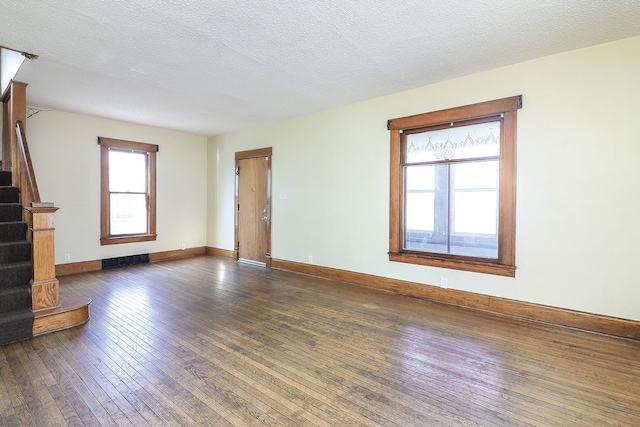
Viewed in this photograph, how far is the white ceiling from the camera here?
2463 mm

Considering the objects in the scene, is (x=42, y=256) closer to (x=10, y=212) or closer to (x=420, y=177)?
(x=10, y=212)

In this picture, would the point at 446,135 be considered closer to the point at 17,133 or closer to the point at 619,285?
the point at 619,285

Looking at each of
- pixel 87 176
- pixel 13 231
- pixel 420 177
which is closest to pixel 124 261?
pixel 87 176

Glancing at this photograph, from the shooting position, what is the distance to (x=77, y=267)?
18.1ft

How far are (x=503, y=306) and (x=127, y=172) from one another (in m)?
6.72

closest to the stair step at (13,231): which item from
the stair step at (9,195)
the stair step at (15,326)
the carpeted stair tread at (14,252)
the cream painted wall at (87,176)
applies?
the carpeted stair tread at (14,252)

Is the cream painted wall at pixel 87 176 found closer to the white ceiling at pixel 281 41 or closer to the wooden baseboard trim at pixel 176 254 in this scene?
the wooden baseboard trim at pixel 176 254

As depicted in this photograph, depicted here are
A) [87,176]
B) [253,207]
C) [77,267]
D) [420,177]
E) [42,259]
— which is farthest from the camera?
[253,207]

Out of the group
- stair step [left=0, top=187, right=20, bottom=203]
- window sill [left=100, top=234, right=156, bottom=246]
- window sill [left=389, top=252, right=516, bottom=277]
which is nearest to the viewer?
window sill [left=389, top=252, right=516, bottom=277]

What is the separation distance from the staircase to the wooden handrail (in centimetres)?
23

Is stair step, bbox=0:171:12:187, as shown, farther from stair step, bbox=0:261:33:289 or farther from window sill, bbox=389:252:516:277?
window sill, bbox=389:252:516:277

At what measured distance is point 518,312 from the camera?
3514 millimetres

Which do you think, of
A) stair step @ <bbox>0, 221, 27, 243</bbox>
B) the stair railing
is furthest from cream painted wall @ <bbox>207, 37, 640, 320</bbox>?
stair step @ <bbox>0, 221, 27, 243</bbox>

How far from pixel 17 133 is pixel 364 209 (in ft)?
14.8
